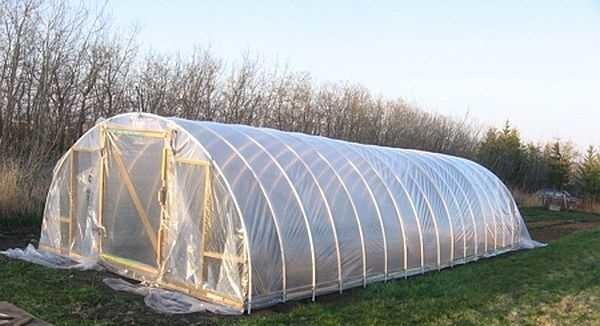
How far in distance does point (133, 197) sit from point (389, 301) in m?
4.30

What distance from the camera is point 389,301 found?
764cm

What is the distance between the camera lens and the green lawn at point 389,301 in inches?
259

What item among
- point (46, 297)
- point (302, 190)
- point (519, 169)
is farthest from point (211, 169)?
point (519, 169)

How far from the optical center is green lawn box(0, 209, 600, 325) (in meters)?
6.57

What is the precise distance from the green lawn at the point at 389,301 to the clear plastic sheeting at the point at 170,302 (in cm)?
15

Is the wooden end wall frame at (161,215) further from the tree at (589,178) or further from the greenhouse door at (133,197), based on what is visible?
the tree at (589,178)

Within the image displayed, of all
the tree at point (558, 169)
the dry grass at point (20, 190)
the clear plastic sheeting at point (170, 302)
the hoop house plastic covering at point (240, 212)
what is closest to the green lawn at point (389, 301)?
the clear plastic sheeting at point (170, 302)

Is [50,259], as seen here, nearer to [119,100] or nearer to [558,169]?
[119,100]

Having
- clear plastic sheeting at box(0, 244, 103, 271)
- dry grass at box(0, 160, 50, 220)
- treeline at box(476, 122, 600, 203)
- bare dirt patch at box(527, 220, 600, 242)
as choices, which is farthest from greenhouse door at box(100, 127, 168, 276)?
treeline at box(476, 122, 600, 203)

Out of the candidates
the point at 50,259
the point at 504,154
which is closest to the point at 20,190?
the point at 50,259

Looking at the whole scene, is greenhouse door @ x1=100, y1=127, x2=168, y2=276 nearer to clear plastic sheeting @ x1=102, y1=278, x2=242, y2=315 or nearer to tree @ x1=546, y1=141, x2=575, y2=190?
clear plastic sheeting @ x1=102, y1=278, x2=242, y2=315

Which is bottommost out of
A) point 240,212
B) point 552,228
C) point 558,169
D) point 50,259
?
point 552,228

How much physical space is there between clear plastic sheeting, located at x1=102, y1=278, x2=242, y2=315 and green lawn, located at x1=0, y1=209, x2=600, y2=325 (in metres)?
0.15

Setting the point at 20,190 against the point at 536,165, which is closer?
the point at 20,190
